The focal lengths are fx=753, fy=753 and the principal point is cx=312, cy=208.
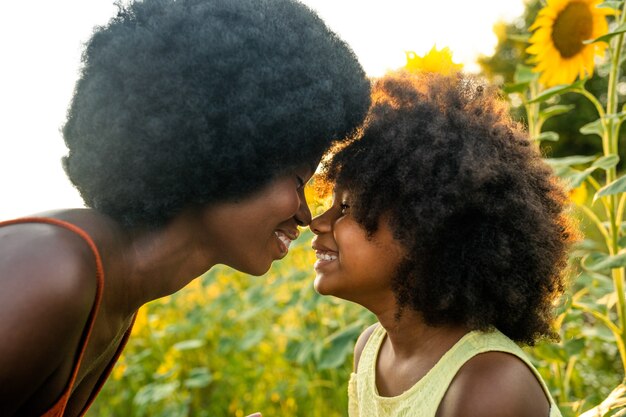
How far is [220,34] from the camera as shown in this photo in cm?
156

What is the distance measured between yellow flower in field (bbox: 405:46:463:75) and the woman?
1.64 ft

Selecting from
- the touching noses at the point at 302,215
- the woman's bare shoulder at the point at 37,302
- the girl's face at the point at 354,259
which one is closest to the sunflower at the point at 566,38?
the girl's face at the point at 354,259

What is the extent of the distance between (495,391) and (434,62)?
990 mm

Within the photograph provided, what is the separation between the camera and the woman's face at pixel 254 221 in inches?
66.2

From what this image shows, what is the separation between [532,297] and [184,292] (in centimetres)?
318

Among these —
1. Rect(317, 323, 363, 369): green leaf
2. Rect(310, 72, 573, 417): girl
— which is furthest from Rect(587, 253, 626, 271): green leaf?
Rect(317, 323, 363, 369): green leaf

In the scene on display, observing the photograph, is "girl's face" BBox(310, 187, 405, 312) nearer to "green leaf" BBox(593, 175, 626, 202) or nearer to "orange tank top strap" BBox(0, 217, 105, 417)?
"green leaf" BBox(593, 175, 626, 202)

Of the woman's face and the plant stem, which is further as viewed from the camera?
the plant stem

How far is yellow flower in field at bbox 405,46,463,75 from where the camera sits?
2154 mm

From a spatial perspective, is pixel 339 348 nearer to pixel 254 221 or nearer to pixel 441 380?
pixel 441 380

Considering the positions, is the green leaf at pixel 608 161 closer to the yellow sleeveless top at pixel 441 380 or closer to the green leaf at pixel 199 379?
the yellow sleeveless top at pixel 441 380

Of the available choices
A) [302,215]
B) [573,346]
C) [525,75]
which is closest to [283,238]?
[302,215]

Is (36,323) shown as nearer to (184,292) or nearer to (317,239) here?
(317,239)

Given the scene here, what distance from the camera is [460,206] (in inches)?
69.7
